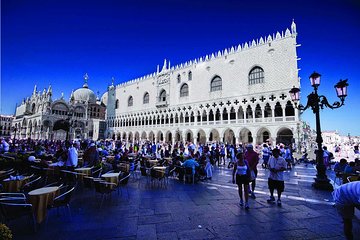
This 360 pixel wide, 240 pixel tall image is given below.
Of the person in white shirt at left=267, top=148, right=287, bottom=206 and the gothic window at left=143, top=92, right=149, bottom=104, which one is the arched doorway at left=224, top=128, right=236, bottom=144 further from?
the person in white shirt at left=267, top=148, right=287, bottom=206

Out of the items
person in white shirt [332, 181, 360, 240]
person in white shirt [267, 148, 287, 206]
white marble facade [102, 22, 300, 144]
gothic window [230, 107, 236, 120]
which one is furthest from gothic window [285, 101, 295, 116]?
person in white shirt [332, 181, 360, 240]

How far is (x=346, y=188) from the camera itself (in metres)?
2.49

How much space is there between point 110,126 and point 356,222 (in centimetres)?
4824

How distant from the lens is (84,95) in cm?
5662

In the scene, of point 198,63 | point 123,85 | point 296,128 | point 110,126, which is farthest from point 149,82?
point 296,128

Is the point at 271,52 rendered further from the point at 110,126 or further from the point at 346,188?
the point at 110,126

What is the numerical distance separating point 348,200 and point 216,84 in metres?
28.2

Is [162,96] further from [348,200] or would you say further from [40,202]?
[348,200]

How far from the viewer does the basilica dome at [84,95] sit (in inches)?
2197

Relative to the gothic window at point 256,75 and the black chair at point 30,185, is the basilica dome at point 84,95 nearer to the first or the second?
the gothic window at point 256,75

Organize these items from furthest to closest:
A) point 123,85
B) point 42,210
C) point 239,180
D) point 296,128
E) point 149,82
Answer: point 123,85 → point 149,82 → point 296,128 → point 239,180 → point 42,210

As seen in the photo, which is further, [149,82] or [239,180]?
[149,82]

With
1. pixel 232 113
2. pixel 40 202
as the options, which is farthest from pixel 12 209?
pixel 232 113

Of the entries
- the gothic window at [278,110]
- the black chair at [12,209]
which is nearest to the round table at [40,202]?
the black chair at [12,209]
